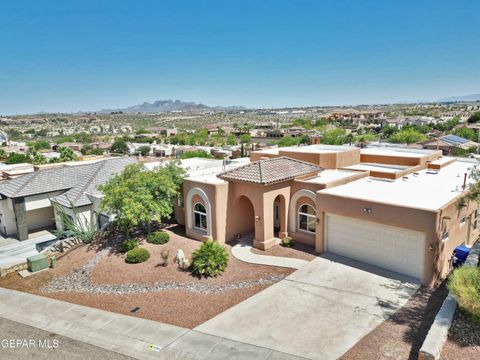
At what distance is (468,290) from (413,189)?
30.6 ft

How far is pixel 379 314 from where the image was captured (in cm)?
1385

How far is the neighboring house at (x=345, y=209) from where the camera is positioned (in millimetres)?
16688

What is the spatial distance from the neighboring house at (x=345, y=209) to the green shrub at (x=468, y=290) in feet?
10.4

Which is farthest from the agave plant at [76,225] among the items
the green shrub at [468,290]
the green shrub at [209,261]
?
the green shrub at [468,290]

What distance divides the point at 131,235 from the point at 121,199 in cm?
340

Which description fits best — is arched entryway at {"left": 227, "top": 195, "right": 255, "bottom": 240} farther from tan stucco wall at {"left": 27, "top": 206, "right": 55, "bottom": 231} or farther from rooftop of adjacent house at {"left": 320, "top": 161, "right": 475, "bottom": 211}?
tan stucco wall at {"left": 27, "top": 206, "right": 55, "bottom": 231}

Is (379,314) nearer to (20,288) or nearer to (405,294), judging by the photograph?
(405,294)

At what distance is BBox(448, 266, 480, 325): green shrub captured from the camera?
11.7 metres

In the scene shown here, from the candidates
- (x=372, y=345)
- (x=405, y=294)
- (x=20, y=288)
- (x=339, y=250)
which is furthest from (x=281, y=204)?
(x=20, y=288)

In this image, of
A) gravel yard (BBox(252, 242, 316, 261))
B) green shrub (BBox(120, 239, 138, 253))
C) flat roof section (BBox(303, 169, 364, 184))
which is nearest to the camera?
gravel yard (BBox(252, 242, 316, 261))

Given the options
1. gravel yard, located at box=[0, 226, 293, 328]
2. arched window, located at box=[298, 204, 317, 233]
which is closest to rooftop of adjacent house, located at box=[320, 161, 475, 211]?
arched window, located at box=[298, 204, 317, 233]

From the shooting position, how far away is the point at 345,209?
18.7 meters

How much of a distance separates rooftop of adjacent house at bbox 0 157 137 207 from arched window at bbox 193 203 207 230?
6.99 m

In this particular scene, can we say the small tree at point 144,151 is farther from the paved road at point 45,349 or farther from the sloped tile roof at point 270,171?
the paved road at point 45,349
